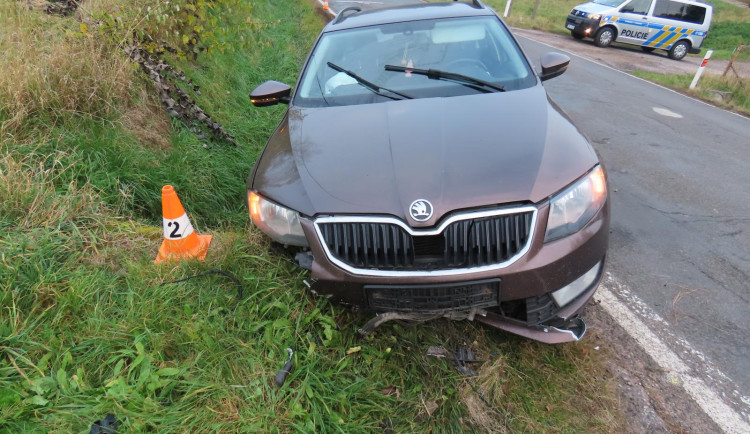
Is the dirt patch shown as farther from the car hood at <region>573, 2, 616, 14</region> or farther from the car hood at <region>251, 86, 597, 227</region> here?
the car hood at <region>251, 86, 597, 227</region>

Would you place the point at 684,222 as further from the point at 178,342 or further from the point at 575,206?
the point at 178,342

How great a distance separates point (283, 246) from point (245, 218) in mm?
1363

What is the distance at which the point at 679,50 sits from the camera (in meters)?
15.3

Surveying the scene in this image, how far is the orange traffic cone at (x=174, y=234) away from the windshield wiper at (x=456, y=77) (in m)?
1.61

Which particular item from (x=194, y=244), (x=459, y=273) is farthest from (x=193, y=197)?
(x=459, y=273)

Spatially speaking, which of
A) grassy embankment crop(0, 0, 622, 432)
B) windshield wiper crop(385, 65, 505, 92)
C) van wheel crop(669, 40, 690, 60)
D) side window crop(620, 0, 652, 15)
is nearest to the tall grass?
grassy embankment crop(0, 0, 622, 432)

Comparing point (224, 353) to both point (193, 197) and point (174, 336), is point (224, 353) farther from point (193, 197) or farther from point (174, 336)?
point (193, 197)

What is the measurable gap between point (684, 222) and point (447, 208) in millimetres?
2893

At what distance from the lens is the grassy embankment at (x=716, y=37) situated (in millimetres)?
8953

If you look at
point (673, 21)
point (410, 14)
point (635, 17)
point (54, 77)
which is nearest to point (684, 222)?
point (410, 14)

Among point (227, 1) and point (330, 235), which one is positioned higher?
point (227, 1)

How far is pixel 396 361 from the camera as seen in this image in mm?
2064

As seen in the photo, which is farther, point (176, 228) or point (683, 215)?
point (683, 215)

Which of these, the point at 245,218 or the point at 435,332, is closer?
the point at 435,332
